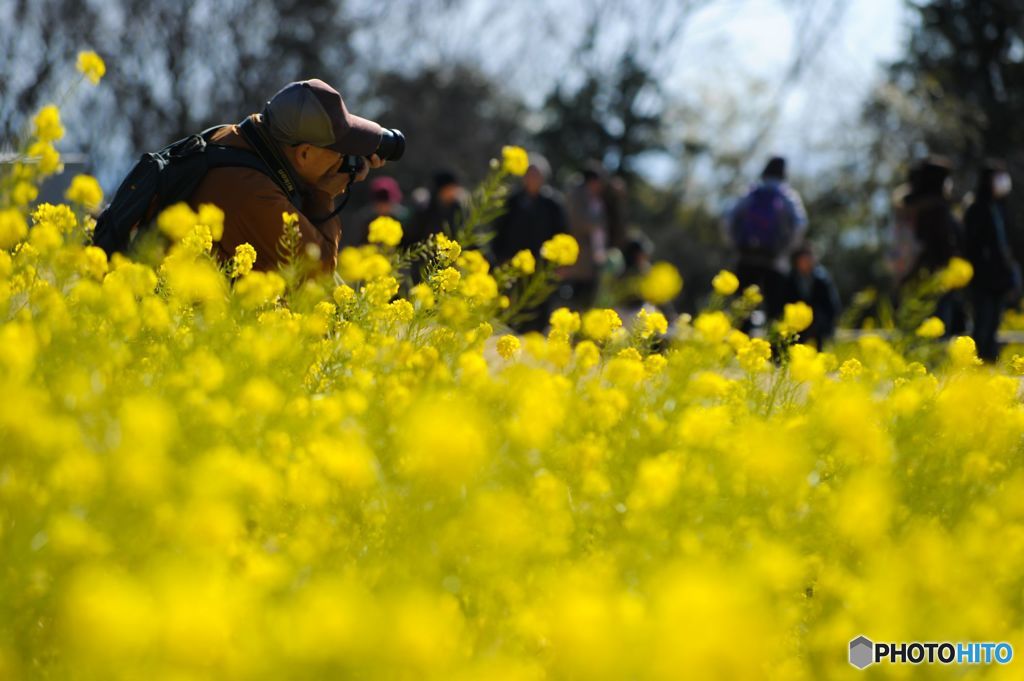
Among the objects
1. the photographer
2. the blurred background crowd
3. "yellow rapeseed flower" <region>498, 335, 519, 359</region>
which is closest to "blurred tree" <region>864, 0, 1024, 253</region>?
the blurred background crowd

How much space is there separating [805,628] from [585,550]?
1.50 feet

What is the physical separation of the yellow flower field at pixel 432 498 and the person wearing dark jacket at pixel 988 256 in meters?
5.80

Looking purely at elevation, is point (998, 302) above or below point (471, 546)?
above

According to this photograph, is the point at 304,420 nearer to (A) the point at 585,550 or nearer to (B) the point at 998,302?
(A) the point at 585,550

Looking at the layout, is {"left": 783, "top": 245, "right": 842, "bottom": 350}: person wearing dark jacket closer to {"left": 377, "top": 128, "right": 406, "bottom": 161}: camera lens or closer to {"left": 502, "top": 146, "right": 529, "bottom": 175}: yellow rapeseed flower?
{"left": 377, "top": 128, "right": 406, "bottom": 161}: camera lens

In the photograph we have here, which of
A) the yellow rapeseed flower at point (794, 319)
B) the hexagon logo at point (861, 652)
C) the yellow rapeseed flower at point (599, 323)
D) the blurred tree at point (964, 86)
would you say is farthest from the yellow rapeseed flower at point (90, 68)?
the blurred tree at point (964, 86)

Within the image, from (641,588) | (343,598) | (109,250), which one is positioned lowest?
(343,598)

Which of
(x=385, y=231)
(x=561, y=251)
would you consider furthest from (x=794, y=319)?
(x=385, y=231)

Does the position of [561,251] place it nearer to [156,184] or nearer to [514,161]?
[514,161]

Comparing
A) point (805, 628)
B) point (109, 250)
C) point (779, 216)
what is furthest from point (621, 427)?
point (779, 216)

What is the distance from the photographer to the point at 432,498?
204cm

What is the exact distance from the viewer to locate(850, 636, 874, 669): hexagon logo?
2.04 metres

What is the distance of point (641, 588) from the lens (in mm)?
1925

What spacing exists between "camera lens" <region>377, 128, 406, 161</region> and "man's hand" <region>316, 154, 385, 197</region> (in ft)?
0.09
